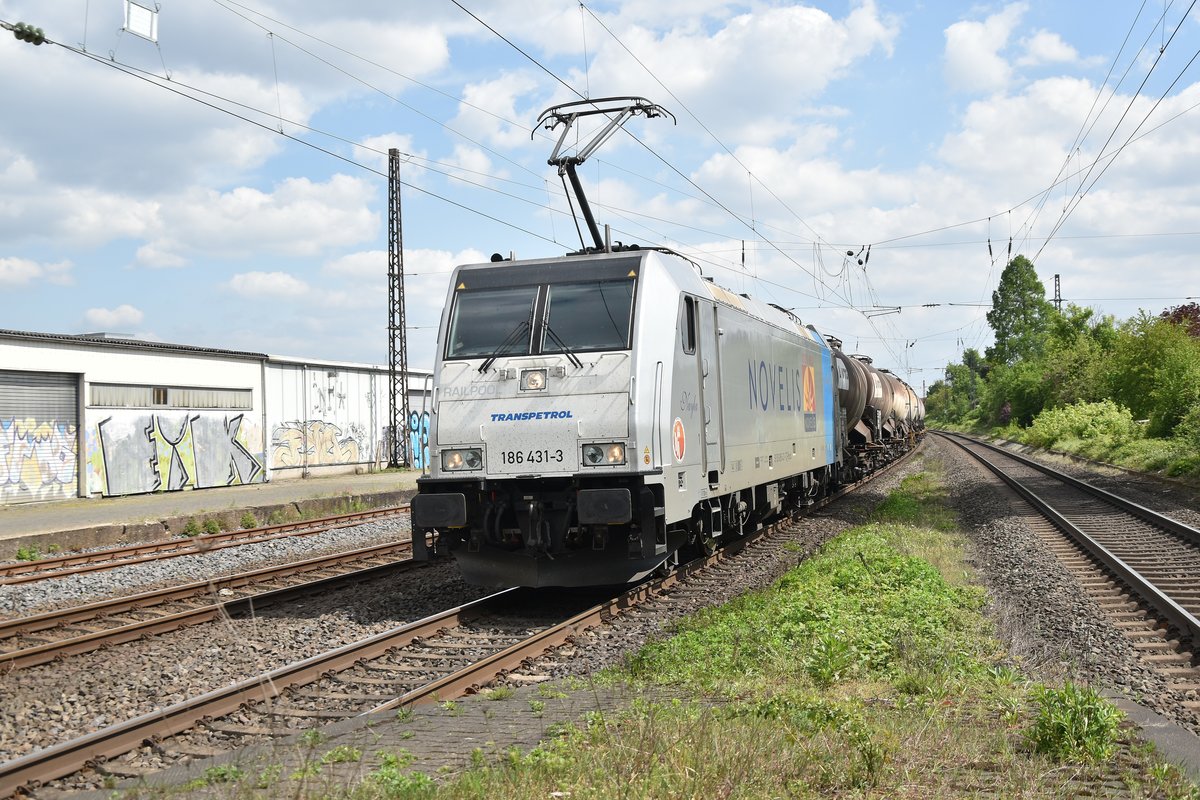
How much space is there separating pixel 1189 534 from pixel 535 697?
11862 millimetres

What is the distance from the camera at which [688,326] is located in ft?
35.8

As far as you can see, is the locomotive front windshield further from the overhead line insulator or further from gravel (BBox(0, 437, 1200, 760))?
the overhead line insulator

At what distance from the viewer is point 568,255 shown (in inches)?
431

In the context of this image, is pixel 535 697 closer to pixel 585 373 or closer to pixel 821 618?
pixel 821 618

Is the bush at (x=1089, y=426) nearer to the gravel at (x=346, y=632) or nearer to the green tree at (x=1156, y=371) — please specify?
the green tree at (x=1156, y=371)

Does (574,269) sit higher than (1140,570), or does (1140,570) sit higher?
(574,269)

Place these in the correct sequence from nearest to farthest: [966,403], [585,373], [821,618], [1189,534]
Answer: [821,618]
[585,373]
[1189,534]
[966,403]

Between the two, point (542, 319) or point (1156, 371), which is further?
point (1156, 371)

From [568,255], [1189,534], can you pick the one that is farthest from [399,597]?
[1189,534]

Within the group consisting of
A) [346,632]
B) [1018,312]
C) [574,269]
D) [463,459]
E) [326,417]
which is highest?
[1018,312]

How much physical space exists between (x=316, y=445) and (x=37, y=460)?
38.0 feet

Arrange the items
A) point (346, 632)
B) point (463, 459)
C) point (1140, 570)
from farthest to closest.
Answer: point (1140, 570), point (463, 459), point (346, 632)

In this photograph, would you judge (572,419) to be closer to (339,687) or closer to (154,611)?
(339,687)

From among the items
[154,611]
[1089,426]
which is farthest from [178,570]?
[1089,426]
